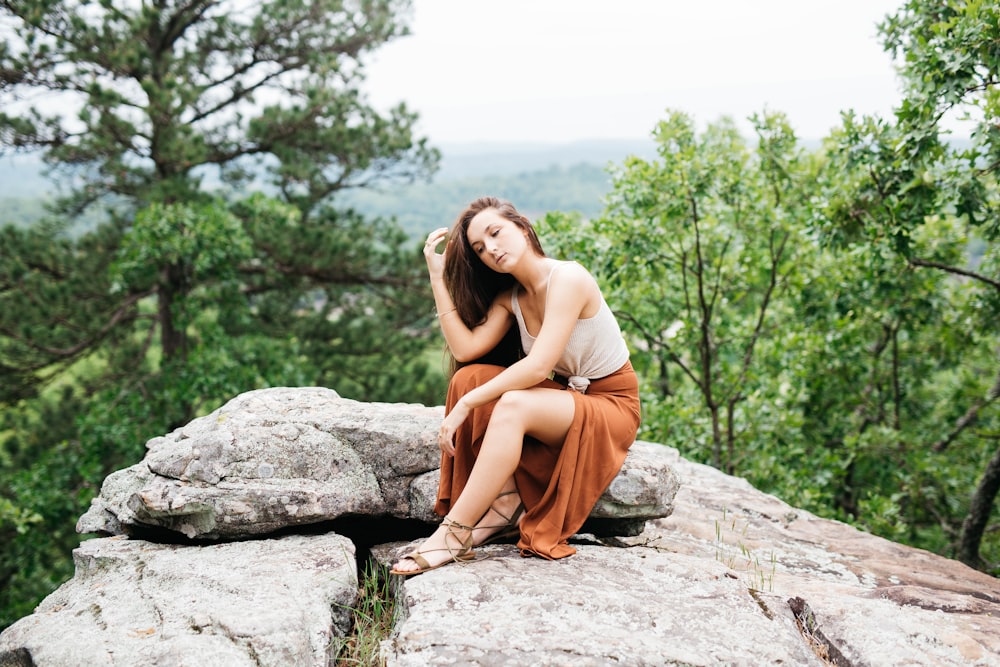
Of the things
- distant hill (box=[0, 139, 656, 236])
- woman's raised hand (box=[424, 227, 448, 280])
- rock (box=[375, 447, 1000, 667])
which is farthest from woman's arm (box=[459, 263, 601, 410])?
distant hill (box=[0, 139, 656, 236])

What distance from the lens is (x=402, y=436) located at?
13.1ft

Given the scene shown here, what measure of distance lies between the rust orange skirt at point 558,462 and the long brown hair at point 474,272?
1.01ft

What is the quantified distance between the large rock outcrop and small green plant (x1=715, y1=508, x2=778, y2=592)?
0.02 metres

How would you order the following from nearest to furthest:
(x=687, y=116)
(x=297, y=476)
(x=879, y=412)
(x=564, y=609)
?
(x=564, y=609), (x=297, y=476), (x=687, y=116), (x=879, y=412)

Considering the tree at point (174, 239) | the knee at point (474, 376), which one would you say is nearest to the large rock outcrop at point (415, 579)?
the knee at point (474, 376)

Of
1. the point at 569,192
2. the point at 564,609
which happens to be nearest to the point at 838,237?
the point at 564,609

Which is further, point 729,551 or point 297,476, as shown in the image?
point 729,551

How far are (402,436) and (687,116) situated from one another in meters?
4.18

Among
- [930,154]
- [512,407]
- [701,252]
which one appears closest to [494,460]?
[512,407]

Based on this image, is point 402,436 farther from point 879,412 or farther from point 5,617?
point 5,617

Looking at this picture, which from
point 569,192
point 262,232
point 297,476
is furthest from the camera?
point 569,192

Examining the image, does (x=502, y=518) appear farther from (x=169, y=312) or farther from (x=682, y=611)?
(x=169, y=312)

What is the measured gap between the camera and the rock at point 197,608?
2668mm

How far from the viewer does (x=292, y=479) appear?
3.79 meters
